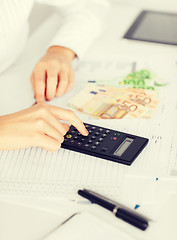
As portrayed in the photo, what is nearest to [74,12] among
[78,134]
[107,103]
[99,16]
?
[99,16]

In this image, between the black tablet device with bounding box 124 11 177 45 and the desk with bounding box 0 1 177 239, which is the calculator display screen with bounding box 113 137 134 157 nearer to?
the desk with bounding box 0 1 177 239

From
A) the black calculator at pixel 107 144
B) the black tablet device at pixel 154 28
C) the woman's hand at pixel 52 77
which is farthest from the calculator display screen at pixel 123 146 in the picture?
the black tablet device at pixel 154 28

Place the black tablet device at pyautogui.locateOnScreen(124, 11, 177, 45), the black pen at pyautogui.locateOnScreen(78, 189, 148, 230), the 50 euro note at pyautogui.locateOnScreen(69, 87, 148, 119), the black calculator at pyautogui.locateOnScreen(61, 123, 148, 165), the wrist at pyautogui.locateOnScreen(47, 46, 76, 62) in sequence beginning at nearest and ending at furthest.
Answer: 1. the black pen at pyautogui.locateOnScreen(78, 189, 148, 230)
2. the black calculator at pyautogui.locateOnScreen(61, 123, 148, 165)
3. the 50 euro note at pyautogui.locateOnScreen(69, 87, 148, 119)
4. the wrist at pyautogui.locateOnScreen(47, 46, 76, 62)
5. the black tablet device at pyautogui.locateOnScreen(124, 11, 177, 45)

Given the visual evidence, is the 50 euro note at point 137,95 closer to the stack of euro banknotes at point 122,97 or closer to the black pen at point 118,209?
the stack of euro banknotes at point 122,97

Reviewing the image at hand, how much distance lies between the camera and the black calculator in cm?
61

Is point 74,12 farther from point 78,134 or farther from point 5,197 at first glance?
point 5,197

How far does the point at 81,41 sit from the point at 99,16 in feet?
0.57

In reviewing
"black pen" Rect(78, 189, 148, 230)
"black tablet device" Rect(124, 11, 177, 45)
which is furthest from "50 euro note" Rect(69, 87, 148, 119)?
"black tablet device" Rect(124, 11, 177, 45)

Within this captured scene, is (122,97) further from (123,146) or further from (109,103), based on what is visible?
(123,146)

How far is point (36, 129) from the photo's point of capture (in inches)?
25.7

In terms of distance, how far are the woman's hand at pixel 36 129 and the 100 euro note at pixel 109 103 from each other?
0.10 m

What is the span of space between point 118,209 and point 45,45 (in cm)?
68

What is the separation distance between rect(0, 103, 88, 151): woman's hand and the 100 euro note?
97 millimetres

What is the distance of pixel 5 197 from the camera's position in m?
0.57
